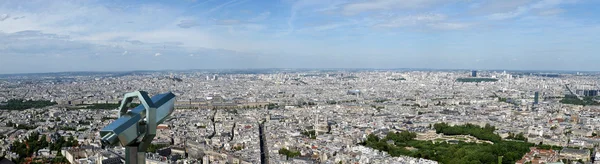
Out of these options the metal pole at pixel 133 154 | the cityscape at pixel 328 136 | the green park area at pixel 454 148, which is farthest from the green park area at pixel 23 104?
the metal pole at pixel 133 154

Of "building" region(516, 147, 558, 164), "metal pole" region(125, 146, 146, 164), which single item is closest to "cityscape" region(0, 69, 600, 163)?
"building" region(516, 147, 558, 164)

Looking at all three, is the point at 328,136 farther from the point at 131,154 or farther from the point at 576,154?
the point at 131,154

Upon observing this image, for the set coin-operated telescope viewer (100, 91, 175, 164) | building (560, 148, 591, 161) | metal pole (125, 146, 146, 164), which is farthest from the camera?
building (560, 148, 591, 161)

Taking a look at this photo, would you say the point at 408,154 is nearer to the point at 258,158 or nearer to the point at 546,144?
the point at 258,158

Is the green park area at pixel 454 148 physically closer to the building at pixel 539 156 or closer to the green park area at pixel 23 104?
the building at pixel 539 156

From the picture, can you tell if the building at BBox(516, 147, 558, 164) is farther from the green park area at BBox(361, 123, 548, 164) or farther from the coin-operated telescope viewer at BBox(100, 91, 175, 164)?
the coin-operated telescope viewer at BBox(100, 91, 175, 164)

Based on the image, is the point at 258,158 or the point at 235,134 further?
the point at 235,134

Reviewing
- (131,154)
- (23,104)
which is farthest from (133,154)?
(23,104)

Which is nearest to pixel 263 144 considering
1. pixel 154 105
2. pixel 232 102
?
pixel 154 105
